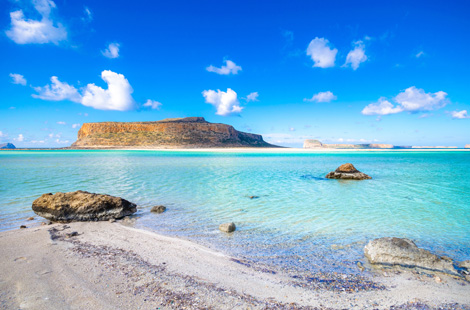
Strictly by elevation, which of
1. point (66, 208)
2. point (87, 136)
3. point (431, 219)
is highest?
point (87, 136)

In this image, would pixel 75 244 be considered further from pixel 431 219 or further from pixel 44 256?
pixel 431 219

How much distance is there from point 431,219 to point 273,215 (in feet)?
17.4

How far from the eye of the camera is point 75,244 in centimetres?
576

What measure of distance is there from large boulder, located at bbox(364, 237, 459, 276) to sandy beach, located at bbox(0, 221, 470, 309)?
32 centimetres

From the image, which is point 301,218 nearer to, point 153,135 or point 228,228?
point 228,228

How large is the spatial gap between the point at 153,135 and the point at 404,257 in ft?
426

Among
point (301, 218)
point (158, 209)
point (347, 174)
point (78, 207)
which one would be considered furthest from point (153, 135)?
point (301, 218)

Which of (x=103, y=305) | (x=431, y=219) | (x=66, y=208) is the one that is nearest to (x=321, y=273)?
(x=103, y=305)

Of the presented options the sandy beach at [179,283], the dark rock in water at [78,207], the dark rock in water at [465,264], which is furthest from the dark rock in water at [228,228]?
the dark rock in water at [465,264]

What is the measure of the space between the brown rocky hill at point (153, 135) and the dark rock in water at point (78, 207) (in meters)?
112

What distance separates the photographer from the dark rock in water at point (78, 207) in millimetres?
7887

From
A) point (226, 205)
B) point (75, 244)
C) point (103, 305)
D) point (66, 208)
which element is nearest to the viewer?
point (103, 305)

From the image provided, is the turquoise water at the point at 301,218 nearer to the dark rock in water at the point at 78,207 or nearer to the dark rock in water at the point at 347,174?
the dark rock in water at the point at 78,207

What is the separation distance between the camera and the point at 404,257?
4941mm
